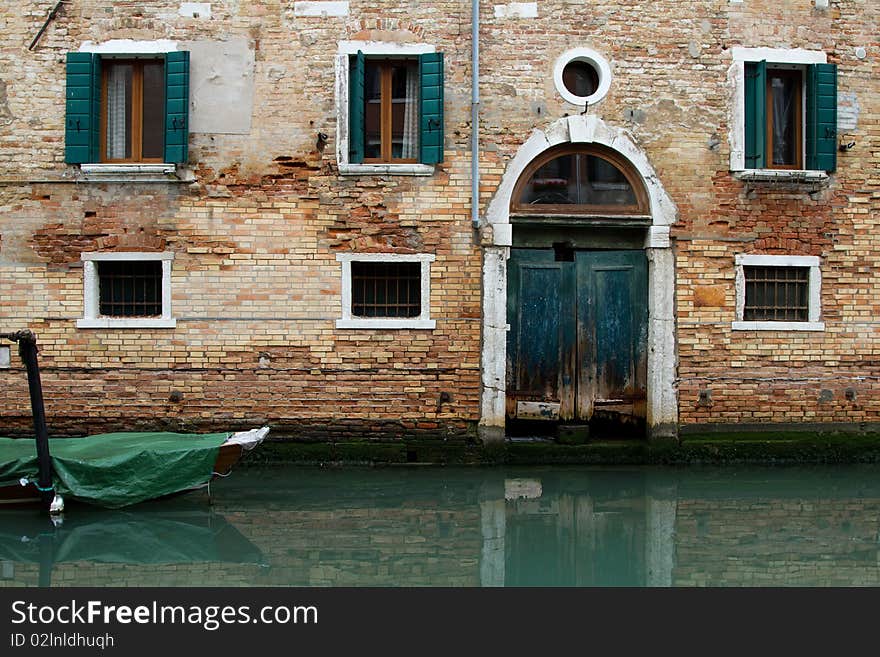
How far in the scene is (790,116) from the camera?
10.8 meters

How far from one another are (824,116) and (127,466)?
8.06 meters

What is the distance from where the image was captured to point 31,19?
10180 millimetres

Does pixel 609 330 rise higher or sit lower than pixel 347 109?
lower

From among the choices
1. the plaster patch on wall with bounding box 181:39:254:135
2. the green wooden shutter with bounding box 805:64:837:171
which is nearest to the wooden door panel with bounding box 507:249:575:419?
the green wooden shutter with bounding box 805:64:837:171

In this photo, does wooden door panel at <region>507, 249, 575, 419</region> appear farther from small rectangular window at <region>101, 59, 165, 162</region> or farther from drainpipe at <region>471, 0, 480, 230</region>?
small rectangular window at <region>101, 59, 165, 162</region>

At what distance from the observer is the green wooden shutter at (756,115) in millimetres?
10422

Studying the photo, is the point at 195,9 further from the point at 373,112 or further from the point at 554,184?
the point at 554,184

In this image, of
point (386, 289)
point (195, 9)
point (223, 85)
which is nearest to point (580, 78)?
point (386, 289)

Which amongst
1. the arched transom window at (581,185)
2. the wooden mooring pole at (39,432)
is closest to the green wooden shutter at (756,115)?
the arched transom window at (581,185)

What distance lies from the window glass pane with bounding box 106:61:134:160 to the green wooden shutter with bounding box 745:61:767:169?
684cm

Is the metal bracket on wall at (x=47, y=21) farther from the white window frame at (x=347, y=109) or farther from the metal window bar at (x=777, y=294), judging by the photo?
the metal window bar at (x=777, y=294)

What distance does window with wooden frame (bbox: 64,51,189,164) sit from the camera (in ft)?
32.9

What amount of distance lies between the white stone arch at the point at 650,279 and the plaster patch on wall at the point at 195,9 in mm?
3681
